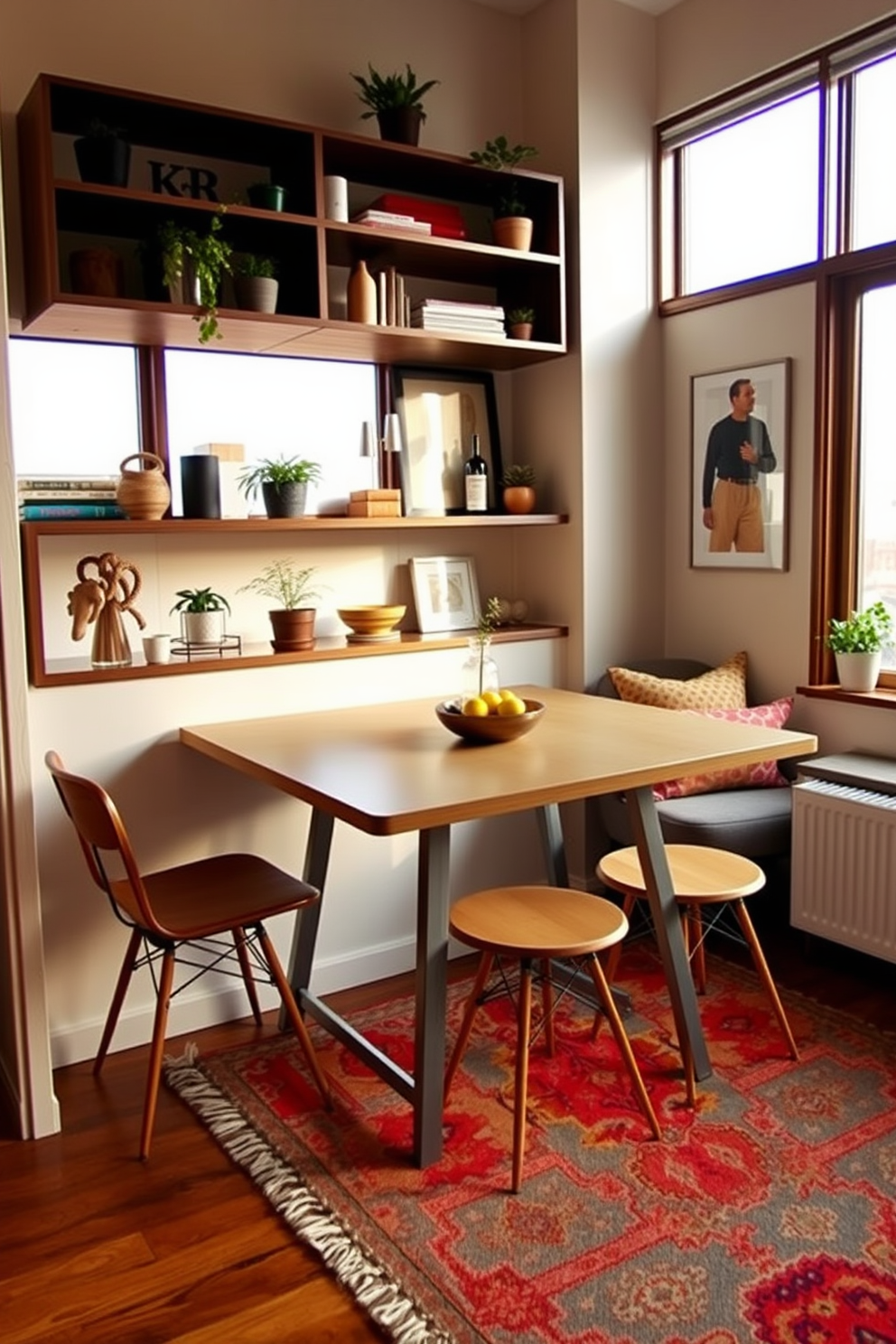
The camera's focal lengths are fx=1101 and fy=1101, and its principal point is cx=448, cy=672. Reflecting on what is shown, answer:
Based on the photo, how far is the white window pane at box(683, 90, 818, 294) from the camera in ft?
11.0

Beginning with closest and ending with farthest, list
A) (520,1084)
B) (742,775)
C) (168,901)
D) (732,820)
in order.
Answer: (520,1084), (168,901), (732,820), (742,775)

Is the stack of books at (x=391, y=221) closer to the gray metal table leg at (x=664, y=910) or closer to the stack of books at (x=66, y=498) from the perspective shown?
the stack of books at (x=66, y=498)

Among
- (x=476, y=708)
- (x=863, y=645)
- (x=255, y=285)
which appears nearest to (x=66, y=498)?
(x=255, y=285)

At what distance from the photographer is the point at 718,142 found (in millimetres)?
3596

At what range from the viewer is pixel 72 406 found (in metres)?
2.96

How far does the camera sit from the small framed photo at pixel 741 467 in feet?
11.3

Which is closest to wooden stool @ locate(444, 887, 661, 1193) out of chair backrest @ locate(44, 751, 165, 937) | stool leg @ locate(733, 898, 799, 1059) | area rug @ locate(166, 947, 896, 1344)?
area rug @ locate(166, 947, 896, 1344)

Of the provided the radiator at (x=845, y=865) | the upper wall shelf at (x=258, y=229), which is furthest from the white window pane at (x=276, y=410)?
the radiator at (x=845, y=865)

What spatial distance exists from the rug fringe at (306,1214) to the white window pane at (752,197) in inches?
113

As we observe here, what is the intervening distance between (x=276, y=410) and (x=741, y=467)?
1.49 metres

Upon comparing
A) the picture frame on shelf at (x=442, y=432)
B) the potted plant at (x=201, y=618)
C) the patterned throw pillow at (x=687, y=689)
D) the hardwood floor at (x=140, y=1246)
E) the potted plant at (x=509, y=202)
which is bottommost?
the hardwood floor at (x=140, y=1246)

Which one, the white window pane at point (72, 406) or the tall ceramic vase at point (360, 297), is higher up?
the tall ceramic vase at point (360, 297)

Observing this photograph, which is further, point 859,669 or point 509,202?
point 509,202

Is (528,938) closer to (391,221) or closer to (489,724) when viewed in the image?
(489,724)
